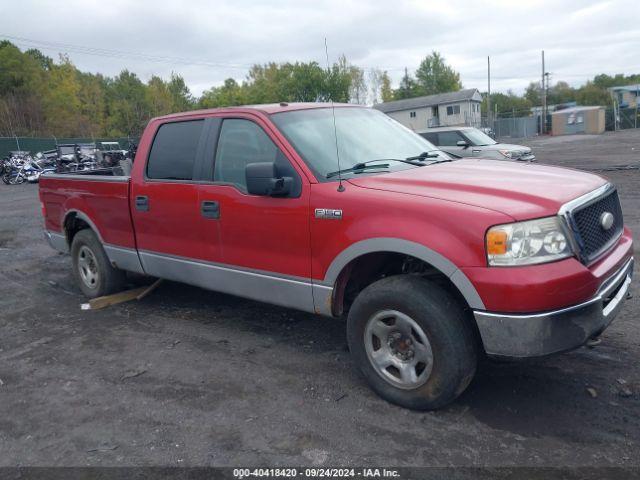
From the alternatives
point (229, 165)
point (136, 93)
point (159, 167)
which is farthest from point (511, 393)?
point (136, 93)

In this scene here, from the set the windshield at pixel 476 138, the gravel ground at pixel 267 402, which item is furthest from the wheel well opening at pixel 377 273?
the windshield at pixel 476 138

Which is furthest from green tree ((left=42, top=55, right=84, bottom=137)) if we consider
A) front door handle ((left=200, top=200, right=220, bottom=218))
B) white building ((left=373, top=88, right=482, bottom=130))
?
front door handle ((left=200, top=200, right=220, bottom=218))

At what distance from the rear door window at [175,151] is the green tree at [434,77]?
3593 inches

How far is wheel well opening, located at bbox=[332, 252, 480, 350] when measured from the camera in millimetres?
3566

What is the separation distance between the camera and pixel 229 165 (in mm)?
4520

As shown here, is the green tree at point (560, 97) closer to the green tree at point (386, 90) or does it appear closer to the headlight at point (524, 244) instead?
the green tree at point (386, 90)

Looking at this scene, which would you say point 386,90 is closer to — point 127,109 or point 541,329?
point 127,109

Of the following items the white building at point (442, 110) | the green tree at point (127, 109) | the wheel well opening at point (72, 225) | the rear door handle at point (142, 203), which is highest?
the green tree at point (127, 109)

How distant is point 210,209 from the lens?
14.8 ft

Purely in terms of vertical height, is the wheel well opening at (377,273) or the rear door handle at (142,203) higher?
the rear door handle at (142,203)

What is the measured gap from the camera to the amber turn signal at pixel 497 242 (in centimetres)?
302

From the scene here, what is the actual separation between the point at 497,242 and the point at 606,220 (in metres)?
0.97

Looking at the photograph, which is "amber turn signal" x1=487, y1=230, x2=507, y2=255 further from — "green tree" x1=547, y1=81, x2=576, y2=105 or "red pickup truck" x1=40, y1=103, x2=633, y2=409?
"green tree" x1=547, y1=81, x2=576, y2=105

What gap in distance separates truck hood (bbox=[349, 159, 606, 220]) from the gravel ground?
129 centimetres
